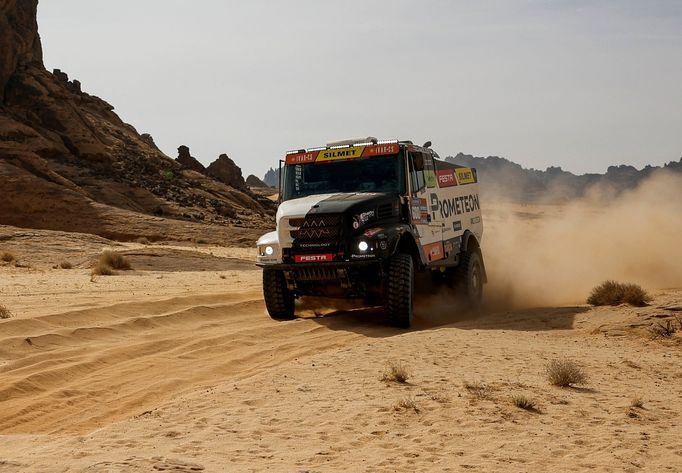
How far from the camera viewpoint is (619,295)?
52.6 ft

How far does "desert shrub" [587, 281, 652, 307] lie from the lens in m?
15.6

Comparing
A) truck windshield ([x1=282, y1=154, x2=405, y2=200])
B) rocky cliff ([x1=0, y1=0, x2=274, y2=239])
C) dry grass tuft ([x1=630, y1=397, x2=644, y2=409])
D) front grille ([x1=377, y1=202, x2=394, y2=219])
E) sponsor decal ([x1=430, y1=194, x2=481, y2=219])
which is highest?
rocky cliff ([x1=0, y1=0, x2=274, y2=239])

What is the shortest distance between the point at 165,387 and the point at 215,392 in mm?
995

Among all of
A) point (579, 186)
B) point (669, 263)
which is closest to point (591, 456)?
point (669, 263)

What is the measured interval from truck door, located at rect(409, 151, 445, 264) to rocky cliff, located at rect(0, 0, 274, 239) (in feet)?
83.7

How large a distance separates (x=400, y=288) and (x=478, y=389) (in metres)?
5.16

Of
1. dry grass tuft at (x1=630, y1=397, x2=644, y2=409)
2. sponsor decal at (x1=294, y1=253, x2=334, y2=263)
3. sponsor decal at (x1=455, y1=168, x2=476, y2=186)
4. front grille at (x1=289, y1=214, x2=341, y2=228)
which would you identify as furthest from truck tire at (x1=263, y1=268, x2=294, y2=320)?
dry grass tuft at (x1=630, y1=397, x2=644, y2=409)

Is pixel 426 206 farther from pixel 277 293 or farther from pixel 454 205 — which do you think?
pixel 277 293

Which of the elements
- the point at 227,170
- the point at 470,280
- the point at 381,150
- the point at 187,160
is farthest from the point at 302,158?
the point at 227,170

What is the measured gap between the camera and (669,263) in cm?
2273

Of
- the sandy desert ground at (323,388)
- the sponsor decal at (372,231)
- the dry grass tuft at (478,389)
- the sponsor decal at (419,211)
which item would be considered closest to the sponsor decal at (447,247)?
the sandy desert ground at (323,388)

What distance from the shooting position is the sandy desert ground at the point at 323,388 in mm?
6547

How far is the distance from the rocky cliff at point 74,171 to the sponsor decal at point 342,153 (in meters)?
25.6

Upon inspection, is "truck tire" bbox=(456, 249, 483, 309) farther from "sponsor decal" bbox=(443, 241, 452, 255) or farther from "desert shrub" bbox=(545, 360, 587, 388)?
"desert shrub" bbox=(545, 360, 587, 388)
